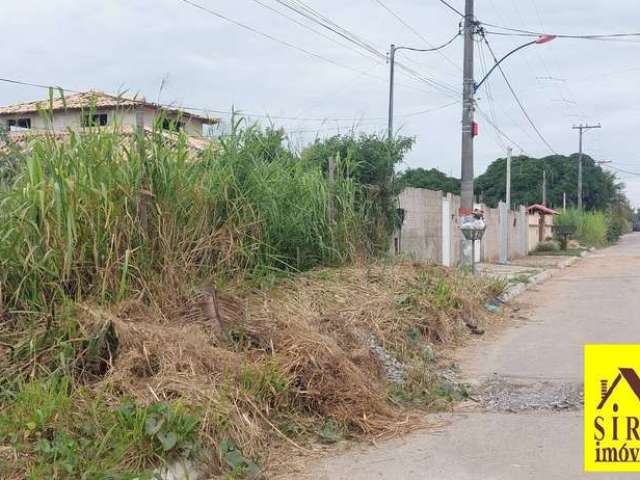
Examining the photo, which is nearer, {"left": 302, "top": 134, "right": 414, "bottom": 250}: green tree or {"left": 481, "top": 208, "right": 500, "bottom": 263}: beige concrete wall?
{"left": 302, "top": 134, "right": 414, "bottom": 250}: green tree

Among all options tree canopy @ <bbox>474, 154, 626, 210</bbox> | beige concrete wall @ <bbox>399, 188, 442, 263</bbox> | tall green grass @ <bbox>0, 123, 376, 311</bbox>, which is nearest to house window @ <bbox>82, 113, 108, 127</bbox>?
tall green grass @ <bbox>0, 123, 376, 311</bbox>

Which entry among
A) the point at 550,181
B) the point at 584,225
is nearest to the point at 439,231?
the point at 584,225

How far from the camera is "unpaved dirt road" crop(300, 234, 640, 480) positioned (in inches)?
187

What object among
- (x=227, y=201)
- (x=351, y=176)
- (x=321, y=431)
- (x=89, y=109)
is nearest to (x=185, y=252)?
(x=227, y=201)

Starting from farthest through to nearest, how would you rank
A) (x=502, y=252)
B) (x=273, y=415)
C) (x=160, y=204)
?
1. (x=502, y=252)
2. (x=160, y=204)
3. (x=273, y=415)

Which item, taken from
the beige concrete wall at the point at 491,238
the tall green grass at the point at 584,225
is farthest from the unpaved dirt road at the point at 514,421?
the tall green grass at the point at 584,225

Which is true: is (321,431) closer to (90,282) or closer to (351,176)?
(90,282)

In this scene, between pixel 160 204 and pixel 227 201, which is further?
pixel 227 201

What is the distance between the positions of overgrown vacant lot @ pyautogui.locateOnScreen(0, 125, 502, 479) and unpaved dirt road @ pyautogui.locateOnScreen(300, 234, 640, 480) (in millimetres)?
401

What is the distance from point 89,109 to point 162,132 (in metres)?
0.69

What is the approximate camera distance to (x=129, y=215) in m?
5.91

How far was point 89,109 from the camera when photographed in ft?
20.9

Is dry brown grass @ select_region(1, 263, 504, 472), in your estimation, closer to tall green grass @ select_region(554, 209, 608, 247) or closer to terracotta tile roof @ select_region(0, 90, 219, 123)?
terracotta tile roof @ select_region(0, 90, 219, 123)

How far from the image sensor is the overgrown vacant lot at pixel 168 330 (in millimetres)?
4508
